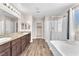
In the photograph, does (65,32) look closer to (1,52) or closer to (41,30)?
(1,52)

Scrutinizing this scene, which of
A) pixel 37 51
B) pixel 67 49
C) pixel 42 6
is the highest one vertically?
pixel 42 6

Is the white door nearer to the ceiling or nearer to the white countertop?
the ceiling

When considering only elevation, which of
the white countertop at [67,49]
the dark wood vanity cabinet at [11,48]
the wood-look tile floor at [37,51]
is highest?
the white countertop at [67,49]

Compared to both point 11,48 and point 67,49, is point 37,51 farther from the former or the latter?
point 67,49

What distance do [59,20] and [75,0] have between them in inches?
179

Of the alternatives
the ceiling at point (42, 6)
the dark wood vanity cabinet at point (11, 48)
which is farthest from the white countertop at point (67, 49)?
the ceiling at point (42, 6)

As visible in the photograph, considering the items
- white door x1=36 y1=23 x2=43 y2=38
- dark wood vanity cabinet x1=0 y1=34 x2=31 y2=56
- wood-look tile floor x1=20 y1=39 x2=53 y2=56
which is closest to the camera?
dark wood vanity cabinet x1=0 y1=34 x2=31 y2=56

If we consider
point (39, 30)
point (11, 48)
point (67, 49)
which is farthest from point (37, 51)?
point (39, 30)

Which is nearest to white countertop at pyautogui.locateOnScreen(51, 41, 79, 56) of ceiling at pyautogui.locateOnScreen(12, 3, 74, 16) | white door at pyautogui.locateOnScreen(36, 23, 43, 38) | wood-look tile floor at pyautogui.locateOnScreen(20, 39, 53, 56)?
wood-look tile floor at pyautogui.locateOnScreen(20, 39, 53, 56)

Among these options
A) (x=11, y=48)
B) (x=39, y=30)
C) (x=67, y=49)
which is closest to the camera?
(x=67, y=49)

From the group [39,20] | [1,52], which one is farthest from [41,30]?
[1,52]

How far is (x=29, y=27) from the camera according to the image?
7434 mm

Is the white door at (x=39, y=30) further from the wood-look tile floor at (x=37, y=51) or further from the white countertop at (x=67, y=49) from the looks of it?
the white countertop at (x=67, y=49)

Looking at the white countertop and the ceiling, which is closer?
the white countertop
